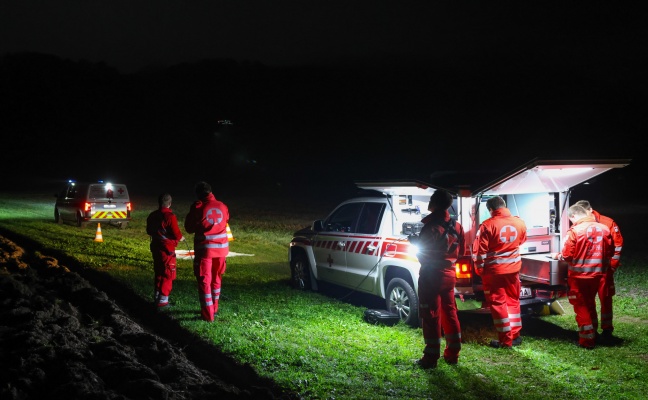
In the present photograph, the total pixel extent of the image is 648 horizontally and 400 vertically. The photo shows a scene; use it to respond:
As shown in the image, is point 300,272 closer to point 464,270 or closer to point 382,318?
point 382,318

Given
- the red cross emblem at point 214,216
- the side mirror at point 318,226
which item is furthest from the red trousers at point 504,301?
the red cross emblem at point 214,216

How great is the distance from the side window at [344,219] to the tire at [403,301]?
1332mm

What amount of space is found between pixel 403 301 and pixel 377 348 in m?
1.37

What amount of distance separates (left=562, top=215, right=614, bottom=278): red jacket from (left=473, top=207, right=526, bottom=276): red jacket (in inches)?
25.2

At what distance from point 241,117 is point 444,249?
418 ft

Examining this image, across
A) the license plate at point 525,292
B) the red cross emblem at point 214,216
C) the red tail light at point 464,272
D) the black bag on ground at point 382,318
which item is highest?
the red cross emblem at point 214,216

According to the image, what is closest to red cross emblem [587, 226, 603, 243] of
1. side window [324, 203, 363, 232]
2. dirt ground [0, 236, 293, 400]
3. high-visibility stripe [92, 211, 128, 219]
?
side window [324, 203, 363, 232]

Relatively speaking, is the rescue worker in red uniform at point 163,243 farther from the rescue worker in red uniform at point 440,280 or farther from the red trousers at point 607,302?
the red trousers at point 607,302

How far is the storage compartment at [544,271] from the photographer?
7836mm

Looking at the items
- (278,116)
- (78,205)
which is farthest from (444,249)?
(278,116)

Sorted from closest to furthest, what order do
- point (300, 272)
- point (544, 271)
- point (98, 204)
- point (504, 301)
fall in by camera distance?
point (504, 301), point (544, 271), point (300, 272), point (98, 204)

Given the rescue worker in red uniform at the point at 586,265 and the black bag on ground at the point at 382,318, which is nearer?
the rescue worker in red uniform at the point at 586,265

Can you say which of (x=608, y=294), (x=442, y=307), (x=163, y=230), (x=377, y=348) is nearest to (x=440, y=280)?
(x=442, y=307)

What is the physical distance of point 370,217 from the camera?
9258 millimetres
